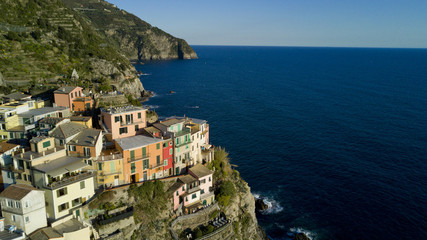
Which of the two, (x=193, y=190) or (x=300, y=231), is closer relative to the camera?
(x=193, y=190)

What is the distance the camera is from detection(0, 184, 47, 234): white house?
35.4m

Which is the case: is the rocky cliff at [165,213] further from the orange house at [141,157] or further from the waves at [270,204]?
the waves at [270,204]

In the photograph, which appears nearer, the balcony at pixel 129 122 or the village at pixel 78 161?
the village at pixel 78 161

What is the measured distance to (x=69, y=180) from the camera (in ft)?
128

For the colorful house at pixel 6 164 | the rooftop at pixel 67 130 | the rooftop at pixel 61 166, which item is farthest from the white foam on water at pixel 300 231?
the colorful house at pixel 6 164

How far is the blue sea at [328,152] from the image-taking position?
60469mm

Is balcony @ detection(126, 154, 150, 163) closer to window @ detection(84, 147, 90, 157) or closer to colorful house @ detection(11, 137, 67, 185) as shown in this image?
window @ detection(84, 147, 90, 157)

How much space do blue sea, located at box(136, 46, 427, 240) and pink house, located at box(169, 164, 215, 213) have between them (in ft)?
51.4

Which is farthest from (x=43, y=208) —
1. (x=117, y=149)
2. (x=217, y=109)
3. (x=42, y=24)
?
(x=42, y=24)

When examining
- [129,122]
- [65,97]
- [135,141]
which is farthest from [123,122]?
[65,97]

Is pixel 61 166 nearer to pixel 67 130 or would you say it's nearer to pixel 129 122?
pixel 67 130

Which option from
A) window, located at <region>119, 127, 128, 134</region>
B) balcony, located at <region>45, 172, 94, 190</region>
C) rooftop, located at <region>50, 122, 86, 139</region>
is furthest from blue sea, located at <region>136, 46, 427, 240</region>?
rooftop, located at <region>50, 122, 86, 139</region>

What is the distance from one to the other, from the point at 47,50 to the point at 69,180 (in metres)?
89.7

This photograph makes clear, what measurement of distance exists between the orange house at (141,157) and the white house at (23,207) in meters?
13.0
